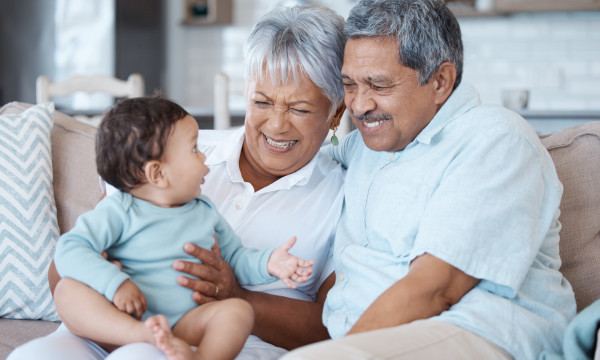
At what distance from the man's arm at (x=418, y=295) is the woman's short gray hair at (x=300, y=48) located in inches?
24.4

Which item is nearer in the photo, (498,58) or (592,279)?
(592,279)

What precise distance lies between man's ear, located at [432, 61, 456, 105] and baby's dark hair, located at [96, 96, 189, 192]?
0.61m

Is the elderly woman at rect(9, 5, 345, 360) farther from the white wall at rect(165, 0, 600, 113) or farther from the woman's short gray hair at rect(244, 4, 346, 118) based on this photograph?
the white wall at rect(165, 0, 600, 113)

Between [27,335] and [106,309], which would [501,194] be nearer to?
[106,309]

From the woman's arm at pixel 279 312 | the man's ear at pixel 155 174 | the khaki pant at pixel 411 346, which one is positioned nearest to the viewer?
the khaki pant at pixel 411 346

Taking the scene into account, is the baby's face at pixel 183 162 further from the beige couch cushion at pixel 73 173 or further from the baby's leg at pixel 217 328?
the beige couch cushion at pixel 73 173

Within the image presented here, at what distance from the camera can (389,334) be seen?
1188 millimetres

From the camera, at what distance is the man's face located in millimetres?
1543

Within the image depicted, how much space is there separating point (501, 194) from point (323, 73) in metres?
0.62

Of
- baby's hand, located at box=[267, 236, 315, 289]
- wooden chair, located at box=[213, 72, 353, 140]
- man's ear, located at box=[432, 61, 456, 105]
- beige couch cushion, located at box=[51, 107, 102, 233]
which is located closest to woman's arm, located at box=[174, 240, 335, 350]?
baby's hand, located at box=[267, 236, 315, 289]

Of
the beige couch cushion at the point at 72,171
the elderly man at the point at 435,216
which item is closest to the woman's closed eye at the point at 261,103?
the elderly man at the point at 435,216

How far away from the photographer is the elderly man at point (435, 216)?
1302 millimetres

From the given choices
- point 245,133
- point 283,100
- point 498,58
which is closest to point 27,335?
point 245,133

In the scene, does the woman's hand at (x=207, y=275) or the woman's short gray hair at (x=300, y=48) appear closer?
the woman's hand at (x=207, y=275)
